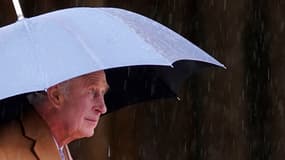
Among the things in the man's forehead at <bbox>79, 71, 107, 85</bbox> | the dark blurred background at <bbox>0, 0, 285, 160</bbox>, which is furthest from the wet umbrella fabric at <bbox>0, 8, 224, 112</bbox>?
the dark blurred background at <bbox>0, 0, 285, 160</bbox>

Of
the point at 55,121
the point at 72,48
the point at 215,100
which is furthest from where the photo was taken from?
the point at 215,100

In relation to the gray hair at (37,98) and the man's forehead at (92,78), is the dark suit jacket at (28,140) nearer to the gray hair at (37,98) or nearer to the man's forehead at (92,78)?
the gray hair at (37,98)

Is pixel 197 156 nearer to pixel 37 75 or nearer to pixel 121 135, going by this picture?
pixel 121 135

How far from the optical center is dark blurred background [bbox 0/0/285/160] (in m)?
5.37

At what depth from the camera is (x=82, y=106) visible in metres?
2.98

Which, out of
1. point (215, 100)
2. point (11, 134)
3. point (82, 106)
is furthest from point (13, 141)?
point (215, 100)

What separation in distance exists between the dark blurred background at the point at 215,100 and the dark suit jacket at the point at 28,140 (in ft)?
8.00

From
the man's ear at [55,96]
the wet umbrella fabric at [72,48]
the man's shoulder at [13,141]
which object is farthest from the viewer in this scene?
the man's ear at [55,96]

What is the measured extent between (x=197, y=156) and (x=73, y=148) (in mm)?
747

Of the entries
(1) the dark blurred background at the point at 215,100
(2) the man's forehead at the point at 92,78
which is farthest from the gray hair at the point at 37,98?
(1) the dark blurred background at the point at 215,100

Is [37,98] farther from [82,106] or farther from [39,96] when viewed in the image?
[82,106]

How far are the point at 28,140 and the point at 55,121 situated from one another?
111 mm

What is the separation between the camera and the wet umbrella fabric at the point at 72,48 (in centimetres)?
271

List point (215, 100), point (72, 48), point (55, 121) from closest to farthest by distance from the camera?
point (72, 48)
point (55, 121)
point (215, 100)
